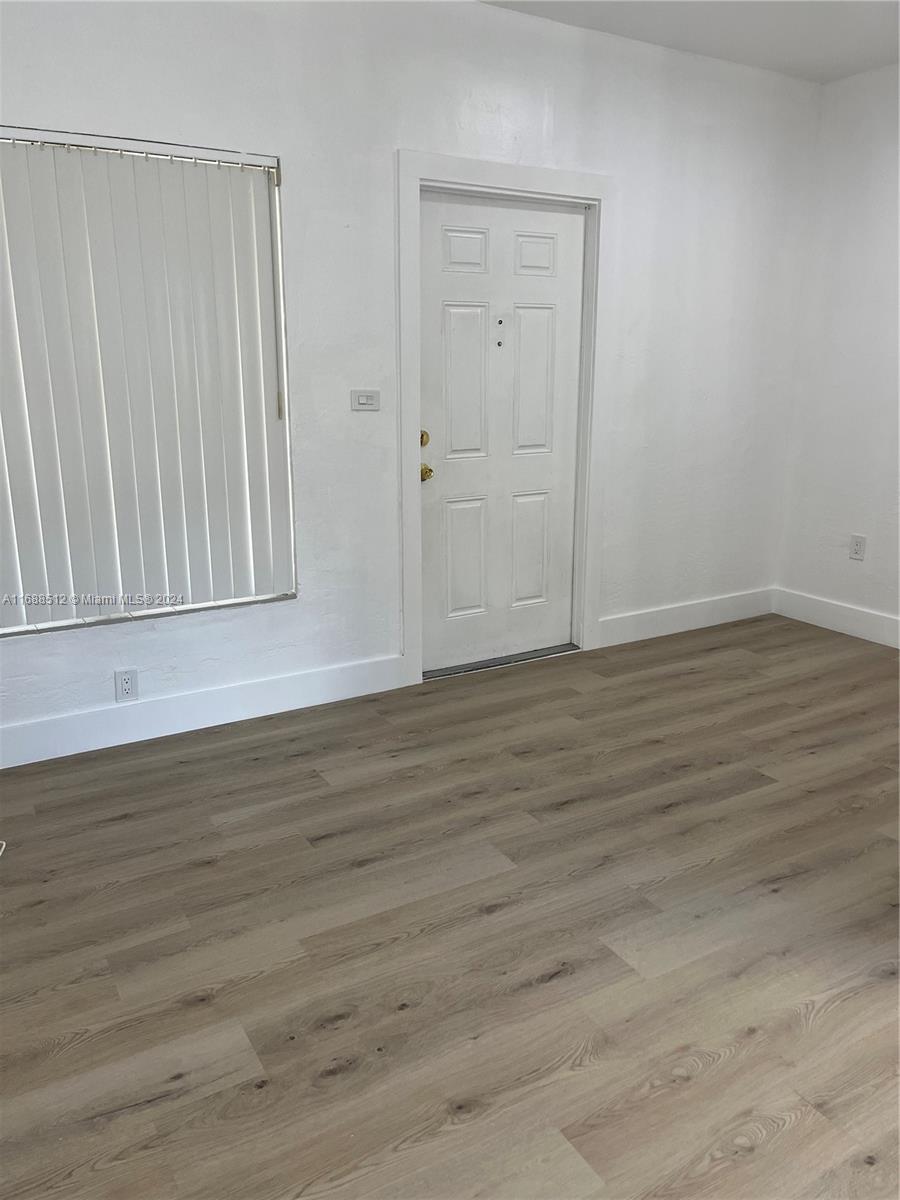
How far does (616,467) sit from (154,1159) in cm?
339

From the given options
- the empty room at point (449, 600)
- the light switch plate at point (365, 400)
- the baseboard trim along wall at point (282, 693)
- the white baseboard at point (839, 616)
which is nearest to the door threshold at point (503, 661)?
the empty room at point (449, 600)

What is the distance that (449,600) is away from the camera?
156 inches

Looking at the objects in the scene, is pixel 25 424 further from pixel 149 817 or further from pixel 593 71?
pixel 593 71

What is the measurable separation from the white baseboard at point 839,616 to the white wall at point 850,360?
2cm

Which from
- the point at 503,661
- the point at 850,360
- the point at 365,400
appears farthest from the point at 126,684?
the point at 850,360

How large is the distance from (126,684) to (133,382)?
1.08 meters

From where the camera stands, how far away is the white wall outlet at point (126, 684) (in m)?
3.19

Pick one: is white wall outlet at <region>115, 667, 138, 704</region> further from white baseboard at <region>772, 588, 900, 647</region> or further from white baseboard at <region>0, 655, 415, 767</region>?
white baseboard at <region>772, 588, 900, 647</region>

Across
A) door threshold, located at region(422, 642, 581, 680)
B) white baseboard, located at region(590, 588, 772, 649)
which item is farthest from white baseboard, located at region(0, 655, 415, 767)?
white baseboard, located at region(590, 588, 772, 649)

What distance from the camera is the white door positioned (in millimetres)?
3666

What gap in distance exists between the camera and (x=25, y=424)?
2855 mm

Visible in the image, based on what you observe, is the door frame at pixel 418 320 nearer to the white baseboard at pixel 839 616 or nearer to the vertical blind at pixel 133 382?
the vertical blind at pixel 133 382

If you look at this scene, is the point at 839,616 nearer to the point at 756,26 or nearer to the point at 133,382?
the point at 756,26

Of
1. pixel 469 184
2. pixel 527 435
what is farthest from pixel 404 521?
pixel 469 184
